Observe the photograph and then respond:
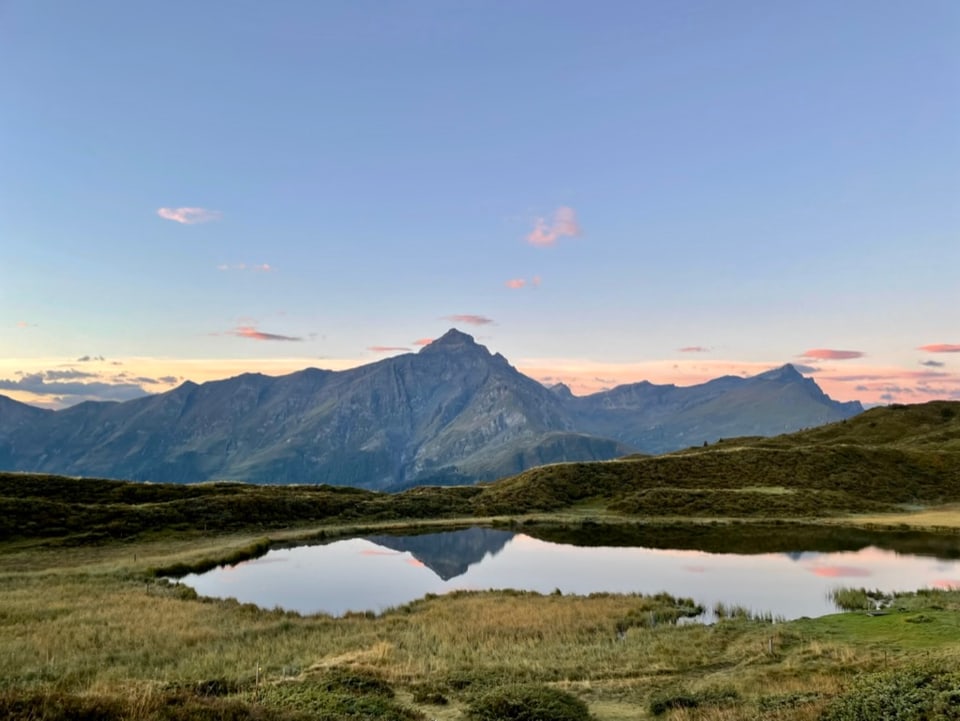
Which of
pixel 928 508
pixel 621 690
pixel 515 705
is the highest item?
pixel 515 705

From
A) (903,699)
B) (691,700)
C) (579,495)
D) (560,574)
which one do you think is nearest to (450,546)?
(560,574)

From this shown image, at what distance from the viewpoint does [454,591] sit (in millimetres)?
46656

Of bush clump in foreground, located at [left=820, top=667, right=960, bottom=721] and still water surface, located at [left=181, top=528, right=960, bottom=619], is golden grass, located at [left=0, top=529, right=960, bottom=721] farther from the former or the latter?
still water surface, located at [left=181, top=528, right=960, bottom=619]

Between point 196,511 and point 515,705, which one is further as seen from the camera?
point 196,511

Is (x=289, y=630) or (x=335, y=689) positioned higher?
(x=335, y=689)

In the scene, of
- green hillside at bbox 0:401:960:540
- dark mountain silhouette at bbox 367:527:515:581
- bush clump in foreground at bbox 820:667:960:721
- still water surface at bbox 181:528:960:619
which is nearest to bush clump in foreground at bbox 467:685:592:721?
bush clump in foreground at bbox 820:667:960:721

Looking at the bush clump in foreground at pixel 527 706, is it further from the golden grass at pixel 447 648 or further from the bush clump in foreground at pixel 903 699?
the bush clump in foreground at pixel 903 699

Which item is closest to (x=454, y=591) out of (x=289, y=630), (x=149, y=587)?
(x=289, y=630)

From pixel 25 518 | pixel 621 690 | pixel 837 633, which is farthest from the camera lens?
pixel 25 518

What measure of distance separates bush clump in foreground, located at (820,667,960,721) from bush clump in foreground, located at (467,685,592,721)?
7.19m

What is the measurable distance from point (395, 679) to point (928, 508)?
105533 mm

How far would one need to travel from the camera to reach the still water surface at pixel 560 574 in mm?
44281

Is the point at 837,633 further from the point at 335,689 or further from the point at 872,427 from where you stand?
the point at 872,427

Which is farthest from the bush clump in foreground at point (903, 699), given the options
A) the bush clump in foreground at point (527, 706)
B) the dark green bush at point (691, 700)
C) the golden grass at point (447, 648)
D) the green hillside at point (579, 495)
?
the green hillside at point (579, 495)
